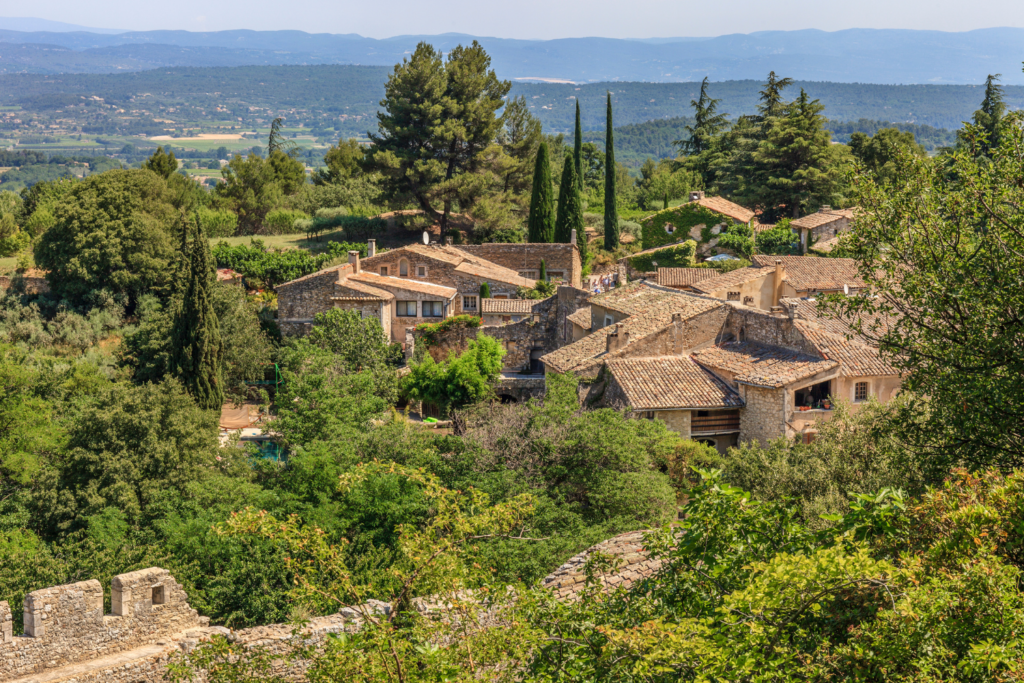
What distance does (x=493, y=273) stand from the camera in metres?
46.5

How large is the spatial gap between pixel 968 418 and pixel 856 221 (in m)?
3.64

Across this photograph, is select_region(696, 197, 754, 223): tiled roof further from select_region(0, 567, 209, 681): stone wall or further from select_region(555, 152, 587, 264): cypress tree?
select_region(0, 567, 209, 681): stone wall

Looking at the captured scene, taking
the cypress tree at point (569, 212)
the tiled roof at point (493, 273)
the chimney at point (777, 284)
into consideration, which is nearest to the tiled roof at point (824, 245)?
the chimney at point (777, 284)

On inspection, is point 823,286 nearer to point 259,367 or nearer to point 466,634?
point 259,367

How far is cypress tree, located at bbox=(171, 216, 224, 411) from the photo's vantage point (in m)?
35.2

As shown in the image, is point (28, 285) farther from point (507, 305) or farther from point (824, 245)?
point (824, 245)

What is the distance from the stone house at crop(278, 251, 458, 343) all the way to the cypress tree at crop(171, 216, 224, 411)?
6483 millimetres

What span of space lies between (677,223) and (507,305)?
15.0m

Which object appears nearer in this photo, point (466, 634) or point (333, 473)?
point (466, 634)

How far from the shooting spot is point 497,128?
57.4 m

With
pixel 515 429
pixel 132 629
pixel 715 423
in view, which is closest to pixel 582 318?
pixel 715 423

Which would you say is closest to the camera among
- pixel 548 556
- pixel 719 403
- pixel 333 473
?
pixel 548 556

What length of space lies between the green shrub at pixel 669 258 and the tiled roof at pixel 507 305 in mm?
9861

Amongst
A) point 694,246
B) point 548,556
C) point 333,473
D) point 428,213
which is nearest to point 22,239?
point 428,213
